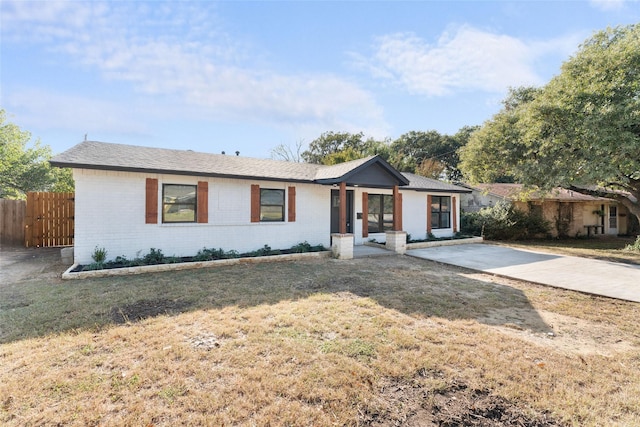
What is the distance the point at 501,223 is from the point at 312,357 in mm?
16392

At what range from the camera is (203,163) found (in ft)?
32.3

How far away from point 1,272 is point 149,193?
157 inches

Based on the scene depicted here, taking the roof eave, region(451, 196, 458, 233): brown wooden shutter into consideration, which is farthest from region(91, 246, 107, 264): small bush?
region(451, 196, 458, 233): brown wooden shutter

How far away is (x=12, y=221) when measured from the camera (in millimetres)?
11633

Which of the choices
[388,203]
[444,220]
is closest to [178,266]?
[388,203]

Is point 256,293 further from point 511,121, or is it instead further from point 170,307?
point 511,121

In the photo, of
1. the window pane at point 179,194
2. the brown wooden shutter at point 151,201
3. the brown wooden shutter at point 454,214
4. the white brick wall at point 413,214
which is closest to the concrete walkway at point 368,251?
the white brick wall at point 413,214

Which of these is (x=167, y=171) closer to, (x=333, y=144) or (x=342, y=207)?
(x=342, y=207)

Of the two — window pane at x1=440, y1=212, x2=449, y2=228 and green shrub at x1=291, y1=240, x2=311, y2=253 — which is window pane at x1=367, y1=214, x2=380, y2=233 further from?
window pane at x1=440, y1=212, x2=449, y2=228

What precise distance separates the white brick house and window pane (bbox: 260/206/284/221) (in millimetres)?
36

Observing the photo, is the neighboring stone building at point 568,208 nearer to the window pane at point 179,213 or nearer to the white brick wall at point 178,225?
the white brick wall at point 178,225

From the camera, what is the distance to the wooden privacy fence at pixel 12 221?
11523 mm

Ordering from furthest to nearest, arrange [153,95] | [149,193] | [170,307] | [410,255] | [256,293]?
[153,95], [410,255], [149,193], [256,293], [170,307]

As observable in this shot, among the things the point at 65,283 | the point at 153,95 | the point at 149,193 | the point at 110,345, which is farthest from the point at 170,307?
the point at 153,95
